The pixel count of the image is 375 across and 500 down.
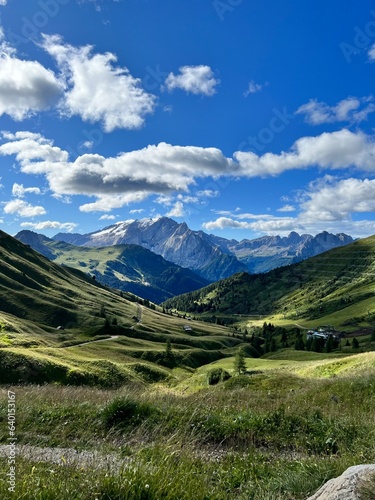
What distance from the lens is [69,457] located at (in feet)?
23.4

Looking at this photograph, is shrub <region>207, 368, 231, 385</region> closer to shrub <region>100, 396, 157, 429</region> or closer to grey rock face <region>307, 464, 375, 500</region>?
shrub <region>100, 396, 157, 429</region>

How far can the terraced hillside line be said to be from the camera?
609 cm

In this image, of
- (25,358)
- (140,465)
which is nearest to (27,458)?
(140,465)

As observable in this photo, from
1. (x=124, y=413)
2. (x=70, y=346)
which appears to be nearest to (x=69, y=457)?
(x=124, y=413)

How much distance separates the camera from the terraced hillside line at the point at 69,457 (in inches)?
240

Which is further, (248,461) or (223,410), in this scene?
(223,410)

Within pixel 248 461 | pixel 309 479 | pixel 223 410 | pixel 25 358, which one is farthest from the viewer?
pixel 25 358

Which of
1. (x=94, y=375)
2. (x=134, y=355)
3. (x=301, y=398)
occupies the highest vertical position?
(x=301, y=398)

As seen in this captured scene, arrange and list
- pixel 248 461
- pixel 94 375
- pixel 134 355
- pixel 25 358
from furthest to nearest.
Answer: pixel 134 355, pixel 94 375, pixel 25 358, pixel 248 461

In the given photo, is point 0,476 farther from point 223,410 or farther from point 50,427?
point 223,410

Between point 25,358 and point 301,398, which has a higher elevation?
point 301,398

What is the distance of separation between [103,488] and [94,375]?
212ft

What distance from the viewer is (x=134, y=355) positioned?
106 m

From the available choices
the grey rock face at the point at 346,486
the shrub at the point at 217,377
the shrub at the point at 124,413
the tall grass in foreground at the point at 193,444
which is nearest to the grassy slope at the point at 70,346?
the shrub at the point at 217,377
